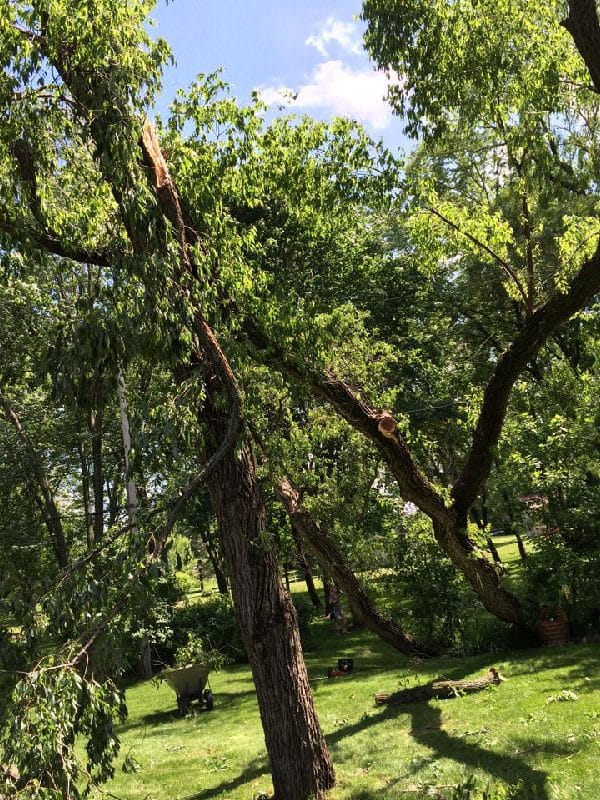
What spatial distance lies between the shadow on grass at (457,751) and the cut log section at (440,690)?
20 centimetres

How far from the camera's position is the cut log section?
9.07 m

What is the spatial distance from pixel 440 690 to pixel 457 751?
8.24ft

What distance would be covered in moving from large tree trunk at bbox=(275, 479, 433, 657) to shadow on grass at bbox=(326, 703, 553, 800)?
96.0 inches

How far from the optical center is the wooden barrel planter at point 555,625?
1080cm

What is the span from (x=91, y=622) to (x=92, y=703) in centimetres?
60

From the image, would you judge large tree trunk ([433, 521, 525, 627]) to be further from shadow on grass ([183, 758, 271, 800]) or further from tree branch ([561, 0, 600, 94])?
tree branch ([561, 0, 600, 94])

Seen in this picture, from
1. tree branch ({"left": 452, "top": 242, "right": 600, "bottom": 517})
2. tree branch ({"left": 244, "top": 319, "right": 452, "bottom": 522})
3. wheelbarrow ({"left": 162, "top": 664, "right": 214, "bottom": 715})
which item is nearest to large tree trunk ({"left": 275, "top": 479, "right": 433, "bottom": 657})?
tree branch ({"left": 244, "top": 319, "right": 452, "bottom": 522})

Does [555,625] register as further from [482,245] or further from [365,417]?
[482,245]

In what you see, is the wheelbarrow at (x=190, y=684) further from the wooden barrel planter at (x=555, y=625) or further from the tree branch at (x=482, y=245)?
the tree branch at (x=482, y=245)

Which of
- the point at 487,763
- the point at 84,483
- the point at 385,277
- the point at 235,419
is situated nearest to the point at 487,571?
the point at 487,763

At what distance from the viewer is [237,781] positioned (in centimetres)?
726

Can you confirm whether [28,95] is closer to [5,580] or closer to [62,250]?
[62,250]

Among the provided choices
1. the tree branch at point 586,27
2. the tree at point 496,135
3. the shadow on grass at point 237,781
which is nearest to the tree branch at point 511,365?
the tree at point 496,135

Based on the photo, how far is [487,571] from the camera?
32.2ft
